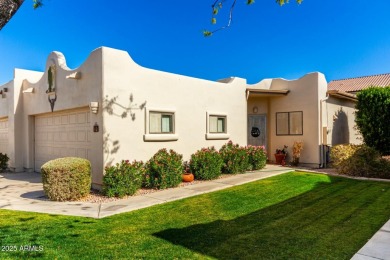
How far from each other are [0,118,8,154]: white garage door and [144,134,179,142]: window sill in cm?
936

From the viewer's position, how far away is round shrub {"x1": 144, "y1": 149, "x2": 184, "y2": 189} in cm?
861

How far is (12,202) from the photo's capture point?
7105 mm

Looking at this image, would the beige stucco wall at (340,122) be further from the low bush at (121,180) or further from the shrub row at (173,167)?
the low bush at (121,180)

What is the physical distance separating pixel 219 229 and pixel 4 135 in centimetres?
1387

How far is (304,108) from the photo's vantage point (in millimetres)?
13320

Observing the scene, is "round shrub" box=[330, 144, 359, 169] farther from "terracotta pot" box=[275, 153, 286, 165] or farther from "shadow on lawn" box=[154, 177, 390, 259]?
"shadow on lawn" box=[154, 177, 390, 259]

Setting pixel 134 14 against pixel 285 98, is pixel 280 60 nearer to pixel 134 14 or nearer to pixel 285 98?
pixel 285 98

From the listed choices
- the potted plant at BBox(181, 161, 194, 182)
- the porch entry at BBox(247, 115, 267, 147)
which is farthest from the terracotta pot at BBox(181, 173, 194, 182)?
the porch entry at BBox(247, 115, 267, 147)

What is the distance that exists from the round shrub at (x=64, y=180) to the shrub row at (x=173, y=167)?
0.69 meters

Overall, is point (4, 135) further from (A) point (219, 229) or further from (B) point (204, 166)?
(A) point (219, 229)

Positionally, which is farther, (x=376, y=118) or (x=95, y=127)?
(x=376, y=118)

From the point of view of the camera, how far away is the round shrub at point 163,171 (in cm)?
861

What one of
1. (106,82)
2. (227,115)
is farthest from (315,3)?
(106,82)

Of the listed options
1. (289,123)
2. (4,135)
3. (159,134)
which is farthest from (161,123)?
(4,135)
